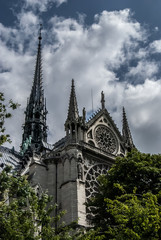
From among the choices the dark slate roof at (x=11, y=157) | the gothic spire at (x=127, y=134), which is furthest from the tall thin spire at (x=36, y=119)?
the gothic spire at (x=127, y=134)

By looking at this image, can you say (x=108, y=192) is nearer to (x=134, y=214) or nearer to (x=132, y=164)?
(x=132, y=164)

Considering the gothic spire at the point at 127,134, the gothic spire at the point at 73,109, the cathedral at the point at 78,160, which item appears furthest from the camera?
the gothic spire at the point at 127,134

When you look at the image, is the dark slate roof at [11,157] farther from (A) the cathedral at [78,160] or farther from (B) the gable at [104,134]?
(B) the gable at [104,134]

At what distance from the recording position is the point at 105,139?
30141 millimetres

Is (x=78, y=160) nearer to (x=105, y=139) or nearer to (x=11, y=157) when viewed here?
(x=105, y=139)

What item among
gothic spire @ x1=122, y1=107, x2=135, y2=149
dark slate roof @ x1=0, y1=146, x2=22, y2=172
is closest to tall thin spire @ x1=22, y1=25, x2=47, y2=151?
A: dark slate roof @ x1=0, y1=146, x2=22, y2=172

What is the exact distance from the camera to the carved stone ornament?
29355 millimetres

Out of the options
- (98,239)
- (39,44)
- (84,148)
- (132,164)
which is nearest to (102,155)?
(84,148)

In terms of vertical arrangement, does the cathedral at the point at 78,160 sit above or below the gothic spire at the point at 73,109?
below

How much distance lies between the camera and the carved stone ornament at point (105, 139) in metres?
29.4

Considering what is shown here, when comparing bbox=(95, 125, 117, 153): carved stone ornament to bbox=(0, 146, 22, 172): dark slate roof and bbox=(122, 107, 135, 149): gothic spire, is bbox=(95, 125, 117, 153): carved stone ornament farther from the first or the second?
bbox=(0, 146, 22, 172): dark slate roof

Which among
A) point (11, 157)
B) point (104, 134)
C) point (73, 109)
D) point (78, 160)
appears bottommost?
point (78, 160)

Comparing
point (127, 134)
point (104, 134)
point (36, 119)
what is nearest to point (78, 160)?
point (104, 134)

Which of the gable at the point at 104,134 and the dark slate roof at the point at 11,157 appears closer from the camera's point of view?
the gable at the point at 104,134
